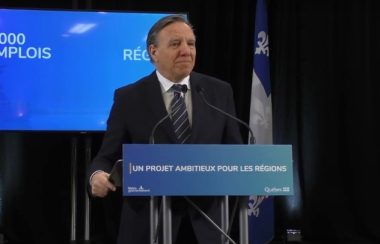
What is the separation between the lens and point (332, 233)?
5297mm

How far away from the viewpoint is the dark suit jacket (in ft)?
6.91

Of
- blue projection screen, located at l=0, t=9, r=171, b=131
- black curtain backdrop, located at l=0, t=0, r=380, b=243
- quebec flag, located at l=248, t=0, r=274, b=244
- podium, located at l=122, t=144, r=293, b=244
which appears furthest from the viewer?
black curtain backdrop, located at l=0, t=0, r=380, b=243

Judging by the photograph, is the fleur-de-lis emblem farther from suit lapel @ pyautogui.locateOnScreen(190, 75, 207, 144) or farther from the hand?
the hand

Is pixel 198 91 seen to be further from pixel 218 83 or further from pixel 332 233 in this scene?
pixel 332 233

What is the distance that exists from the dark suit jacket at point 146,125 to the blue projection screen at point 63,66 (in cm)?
200

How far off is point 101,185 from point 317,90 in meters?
3.71

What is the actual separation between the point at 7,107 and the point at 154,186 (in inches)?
107

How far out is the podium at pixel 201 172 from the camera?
1784 millimetres

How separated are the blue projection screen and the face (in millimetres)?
2108

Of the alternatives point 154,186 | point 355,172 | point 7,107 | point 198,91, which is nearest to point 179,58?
point 198,91

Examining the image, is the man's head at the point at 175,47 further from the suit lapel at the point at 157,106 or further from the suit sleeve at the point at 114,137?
the suit sleeve at the point at 114,137

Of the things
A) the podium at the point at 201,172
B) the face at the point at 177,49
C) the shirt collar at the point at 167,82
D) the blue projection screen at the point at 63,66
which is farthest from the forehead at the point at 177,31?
the blue projection screen at the point at 63,66

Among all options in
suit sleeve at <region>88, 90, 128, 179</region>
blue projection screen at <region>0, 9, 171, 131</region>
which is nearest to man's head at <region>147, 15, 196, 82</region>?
suit sleeve at <region>88, 90, 128, 179</region>

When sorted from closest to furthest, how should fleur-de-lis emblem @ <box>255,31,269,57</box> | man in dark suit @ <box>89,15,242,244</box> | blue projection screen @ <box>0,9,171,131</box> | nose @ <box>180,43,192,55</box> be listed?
man in dark suit @ <box>89,15,242,244</box>, nose @ <box>180,43,192,55</box>, blue projection screen @ <box>0,9,171,131</box>, fleur-de-lis emblem @ <box>255,31,269,57</box>
